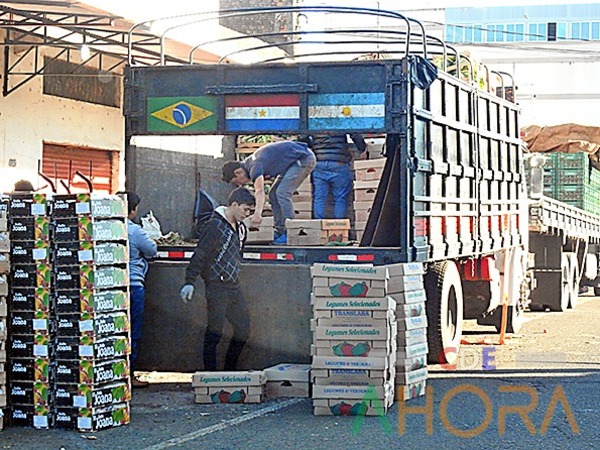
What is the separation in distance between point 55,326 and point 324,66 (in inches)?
136

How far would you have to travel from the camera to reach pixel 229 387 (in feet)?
29.3

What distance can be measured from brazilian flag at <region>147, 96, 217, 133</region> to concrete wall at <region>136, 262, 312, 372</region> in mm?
1269

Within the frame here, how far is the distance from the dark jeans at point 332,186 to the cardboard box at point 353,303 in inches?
110

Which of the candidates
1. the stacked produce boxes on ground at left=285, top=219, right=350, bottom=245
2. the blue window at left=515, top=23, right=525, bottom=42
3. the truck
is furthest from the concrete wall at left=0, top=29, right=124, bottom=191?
the blue window at left=515, top=23, right=525, bottom=42

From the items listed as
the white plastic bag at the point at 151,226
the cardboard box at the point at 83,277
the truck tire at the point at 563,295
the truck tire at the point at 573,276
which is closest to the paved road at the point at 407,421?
the cardboard box at the point at 83,277

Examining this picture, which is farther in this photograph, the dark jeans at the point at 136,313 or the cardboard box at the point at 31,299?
the dark jeans at the point at 136,313

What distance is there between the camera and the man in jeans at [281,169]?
11219 mm

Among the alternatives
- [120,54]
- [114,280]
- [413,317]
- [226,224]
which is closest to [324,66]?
[226,224]

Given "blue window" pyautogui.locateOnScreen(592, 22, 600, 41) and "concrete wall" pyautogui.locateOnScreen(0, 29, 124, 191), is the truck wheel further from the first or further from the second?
"blue window" pyautogui.locateOnScreen(592, 22, 600, 41)

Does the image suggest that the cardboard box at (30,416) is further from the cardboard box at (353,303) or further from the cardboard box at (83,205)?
the cardboard box at (353,303)

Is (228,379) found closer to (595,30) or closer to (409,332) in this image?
(409,332)

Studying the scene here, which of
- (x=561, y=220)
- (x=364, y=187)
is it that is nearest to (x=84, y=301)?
(x=364, y=187)

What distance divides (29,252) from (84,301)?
0.56 metres

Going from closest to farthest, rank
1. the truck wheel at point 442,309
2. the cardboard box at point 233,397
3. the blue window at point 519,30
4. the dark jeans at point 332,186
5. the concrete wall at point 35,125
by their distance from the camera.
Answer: the cardboard box at point 233,397 → the truck wheel at point 442,309 → the dark jeans at point 332,186 → the concrete wall at point 35,125 → the blue window at point 519,30
